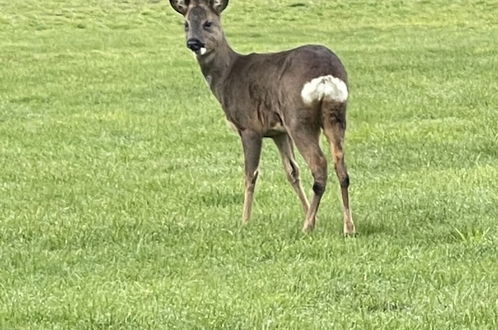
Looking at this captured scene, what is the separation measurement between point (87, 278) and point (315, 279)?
57.8 inches

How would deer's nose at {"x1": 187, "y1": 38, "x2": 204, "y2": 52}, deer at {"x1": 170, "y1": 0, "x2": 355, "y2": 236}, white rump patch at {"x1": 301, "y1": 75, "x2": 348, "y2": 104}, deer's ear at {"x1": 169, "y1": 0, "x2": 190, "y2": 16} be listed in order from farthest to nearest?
deer's ear at {"x1": 169, "y1": 0, "x2": 190, "y2": 16} < deer's nose at {"x1": 187, "y1": 38, "x2": 204, "y2": 52} < deer at {"x1": 170, "y1": 0, "x2": 355, "y2": 236} < white rump patch at {"x1": 301, "y1": 75, "x2": 348, "y2": 104}

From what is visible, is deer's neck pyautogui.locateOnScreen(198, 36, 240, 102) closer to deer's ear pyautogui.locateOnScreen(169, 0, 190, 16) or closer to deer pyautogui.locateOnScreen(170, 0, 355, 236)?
deer pyautogui.locateOnScreen(170, 0, 355, 236)

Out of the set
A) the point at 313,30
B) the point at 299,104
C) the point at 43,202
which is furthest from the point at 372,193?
the point at 313,30

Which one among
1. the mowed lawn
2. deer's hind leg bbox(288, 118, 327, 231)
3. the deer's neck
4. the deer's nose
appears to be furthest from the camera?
the deer's neck

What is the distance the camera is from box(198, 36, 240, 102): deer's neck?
9266 mm

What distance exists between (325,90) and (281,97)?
1.51ft

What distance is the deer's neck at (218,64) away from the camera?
9.27 metres

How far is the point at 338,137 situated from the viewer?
26.9 feet

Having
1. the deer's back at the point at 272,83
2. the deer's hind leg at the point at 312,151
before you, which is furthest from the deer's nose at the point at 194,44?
the deer's hind leg at the point at 312,151

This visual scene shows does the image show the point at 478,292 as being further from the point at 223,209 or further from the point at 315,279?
the point at 223,209

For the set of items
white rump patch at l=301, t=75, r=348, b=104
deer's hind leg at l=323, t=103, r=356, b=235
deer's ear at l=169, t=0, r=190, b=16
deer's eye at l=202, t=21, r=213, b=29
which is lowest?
deer's hind leg at l=323, t=103, r=356, b=235

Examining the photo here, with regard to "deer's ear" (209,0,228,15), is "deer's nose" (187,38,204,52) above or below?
below

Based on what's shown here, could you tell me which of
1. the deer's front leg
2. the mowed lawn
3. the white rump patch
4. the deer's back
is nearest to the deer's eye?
the deer's back

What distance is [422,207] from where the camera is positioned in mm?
9328
